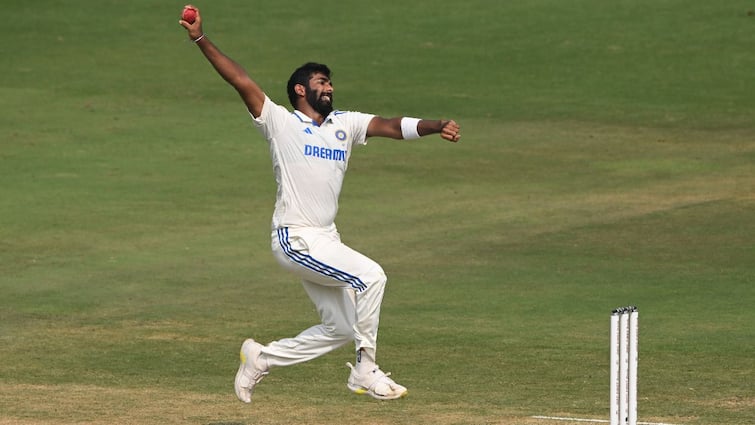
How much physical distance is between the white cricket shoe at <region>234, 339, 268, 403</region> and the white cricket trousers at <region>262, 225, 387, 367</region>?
0.15m

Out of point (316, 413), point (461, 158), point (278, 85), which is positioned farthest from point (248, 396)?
point (278, 85)

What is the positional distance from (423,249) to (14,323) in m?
5.48

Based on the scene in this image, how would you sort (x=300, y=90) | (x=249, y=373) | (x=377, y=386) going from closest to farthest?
1. (x=377, y=386)
2. (x=300, y=90)
3. (x=249, y=373)

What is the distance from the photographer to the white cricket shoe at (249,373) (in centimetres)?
1115

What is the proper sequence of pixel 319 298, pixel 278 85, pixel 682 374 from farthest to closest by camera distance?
1. pixel 278 85
2. pixel 682 374
3. pixel 319 298

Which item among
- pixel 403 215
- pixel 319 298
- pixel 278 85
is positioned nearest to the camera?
pixel 319 298

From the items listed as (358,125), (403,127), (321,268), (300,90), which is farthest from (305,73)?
(321,268)

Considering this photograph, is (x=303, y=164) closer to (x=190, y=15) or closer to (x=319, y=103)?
(x=319, y=103)

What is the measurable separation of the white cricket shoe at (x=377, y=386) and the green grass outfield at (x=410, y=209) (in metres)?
0.55

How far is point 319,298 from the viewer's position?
1106cm

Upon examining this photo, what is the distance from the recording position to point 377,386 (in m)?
10.7

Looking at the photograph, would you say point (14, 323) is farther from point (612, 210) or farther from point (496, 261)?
point (612, 210)

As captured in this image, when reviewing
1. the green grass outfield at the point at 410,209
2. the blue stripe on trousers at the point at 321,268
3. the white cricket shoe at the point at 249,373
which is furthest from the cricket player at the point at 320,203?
the green grass outfield at the point at 410,209

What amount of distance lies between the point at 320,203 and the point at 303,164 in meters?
0.28
